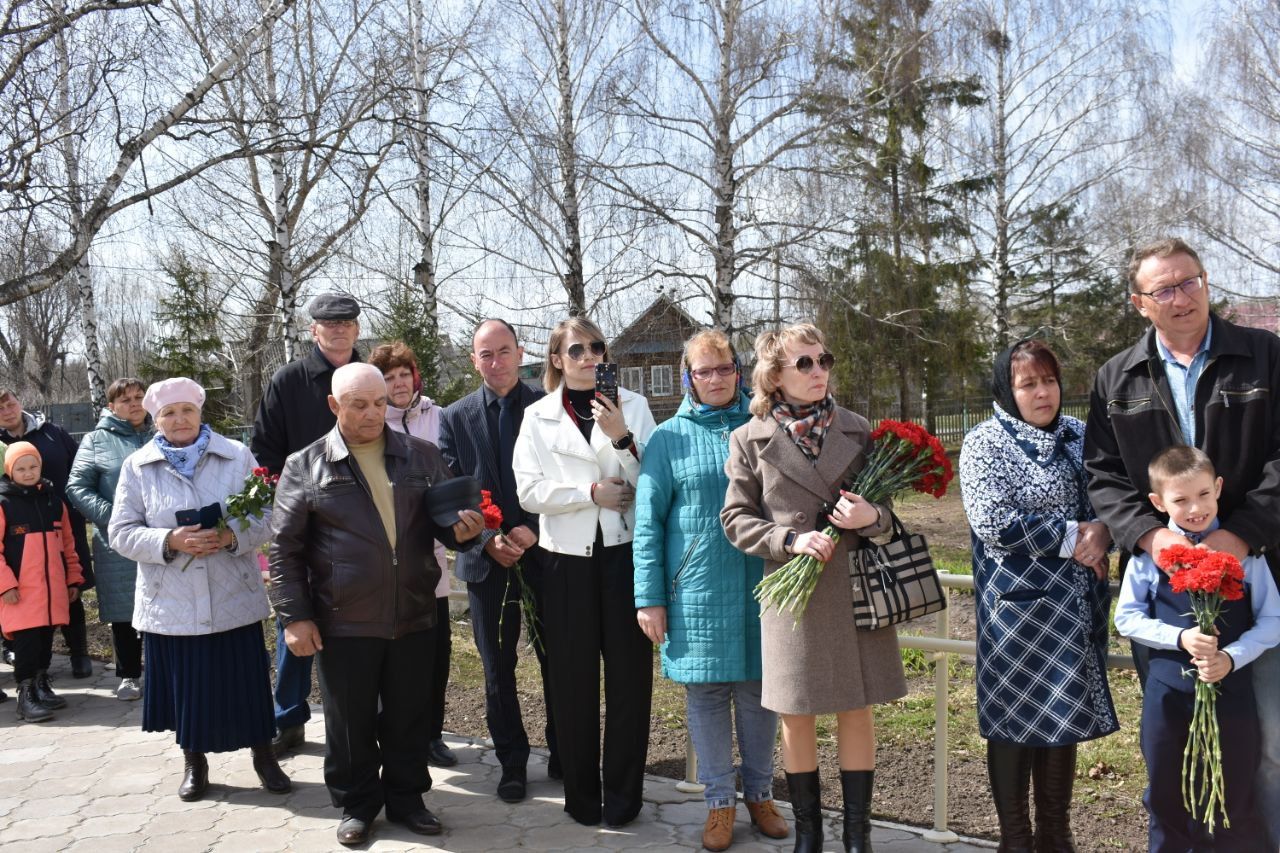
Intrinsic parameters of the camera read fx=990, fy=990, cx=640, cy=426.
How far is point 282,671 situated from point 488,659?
132 centimetres

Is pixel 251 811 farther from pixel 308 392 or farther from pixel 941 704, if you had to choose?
pixel 941 704

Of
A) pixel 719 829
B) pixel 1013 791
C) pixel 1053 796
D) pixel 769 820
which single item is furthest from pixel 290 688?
pixel 1053 796

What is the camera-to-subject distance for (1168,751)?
122 inches

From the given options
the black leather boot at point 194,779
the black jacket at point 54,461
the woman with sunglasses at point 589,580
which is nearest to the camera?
the woman with sunglasses at point 589,580

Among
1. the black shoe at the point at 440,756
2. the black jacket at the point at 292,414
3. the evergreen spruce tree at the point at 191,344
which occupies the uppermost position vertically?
the evergreen spruce tree at the point at 191,344

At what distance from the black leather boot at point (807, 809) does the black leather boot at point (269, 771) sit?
8.37 feet

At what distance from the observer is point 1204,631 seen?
294 cm

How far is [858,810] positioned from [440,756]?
2401mm

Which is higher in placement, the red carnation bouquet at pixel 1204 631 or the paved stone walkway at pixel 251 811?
the red carnation bouquet at pixel 1204 631

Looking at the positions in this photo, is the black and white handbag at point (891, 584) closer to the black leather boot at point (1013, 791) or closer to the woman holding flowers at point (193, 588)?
the black leather boot at point (1013, 791)

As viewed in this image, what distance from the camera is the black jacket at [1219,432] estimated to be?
→ 9.94 feet

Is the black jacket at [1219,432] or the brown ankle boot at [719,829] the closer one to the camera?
the black jacket at [1219,432]

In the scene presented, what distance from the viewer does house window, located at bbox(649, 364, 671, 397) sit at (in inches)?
818

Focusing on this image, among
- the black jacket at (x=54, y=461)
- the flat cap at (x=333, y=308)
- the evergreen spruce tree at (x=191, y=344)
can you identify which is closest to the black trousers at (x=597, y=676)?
the flat cap at (x=333, y=308)
